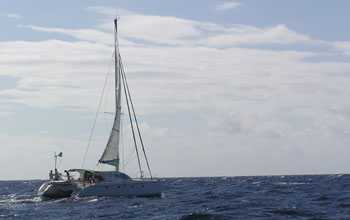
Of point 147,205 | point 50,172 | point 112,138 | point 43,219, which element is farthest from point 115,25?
point 43,219

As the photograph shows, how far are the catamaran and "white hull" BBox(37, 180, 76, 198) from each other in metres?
0.10

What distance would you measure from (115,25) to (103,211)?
2391cm

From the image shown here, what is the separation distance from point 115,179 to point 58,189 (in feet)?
17.1

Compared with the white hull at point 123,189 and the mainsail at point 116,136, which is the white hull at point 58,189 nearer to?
the white hull at point 123,189

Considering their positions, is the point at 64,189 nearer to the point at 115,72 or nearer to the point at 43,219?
the point at 115,72

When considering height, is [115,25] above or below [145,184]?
above

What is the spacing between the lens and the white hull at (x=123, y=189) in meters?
47.0

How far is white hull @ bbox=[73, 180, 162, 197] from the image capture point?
4695 centimetres

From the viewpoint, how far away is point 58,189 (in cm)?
4875

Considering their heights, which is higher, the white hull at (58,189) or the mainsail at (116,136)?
the mainsail at (116,136)

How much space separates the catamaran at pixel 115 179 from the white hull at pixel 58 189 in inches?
4.0

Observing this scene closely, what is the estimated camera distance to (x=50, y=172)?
52094 mm

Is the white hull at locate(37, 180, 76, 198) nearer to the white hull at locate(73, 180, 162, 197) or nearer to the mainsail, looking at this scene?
the white hull at locate(73, 180, 162, 197)

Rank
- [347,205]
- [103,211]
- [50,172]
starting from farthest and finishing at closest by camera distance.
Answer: [50,172] < [347,205] < [103,211]
